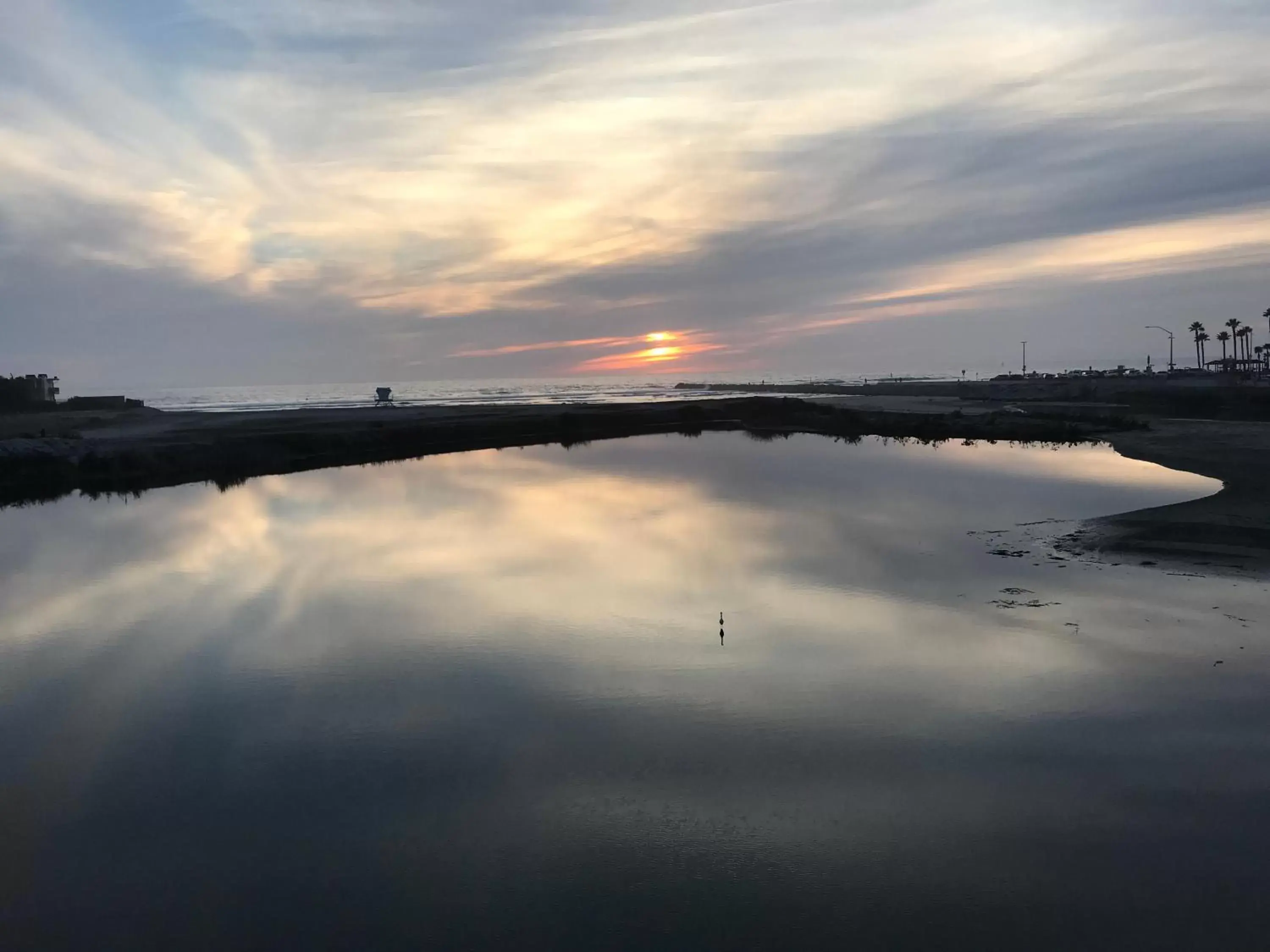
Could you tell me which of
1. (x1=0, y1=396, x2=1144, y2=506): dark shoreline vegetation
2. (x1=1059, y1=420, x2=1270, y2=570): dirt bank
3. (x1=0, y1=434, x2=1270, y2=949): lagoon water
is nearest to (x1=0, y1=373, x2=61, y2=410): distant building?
(x1=0, y1=396, x2=1144, y2=506): dark shoreline vegetation

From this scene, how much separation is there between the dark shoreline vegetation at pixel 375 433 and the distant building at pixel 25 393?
6.91m

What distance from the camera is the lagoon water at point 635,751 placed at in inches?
269

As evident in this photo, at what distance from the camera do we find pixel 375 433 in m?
48.4

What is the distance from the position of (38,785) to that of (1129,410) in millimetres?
68792

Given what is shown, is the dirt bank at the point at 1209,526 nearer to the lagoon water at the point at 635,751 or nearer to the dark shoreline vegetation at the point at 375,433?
the lagoon water at the point at 635,751

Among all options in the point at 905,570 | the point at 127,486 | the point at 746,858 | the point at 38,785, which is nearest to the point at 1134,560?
the point at 905,570

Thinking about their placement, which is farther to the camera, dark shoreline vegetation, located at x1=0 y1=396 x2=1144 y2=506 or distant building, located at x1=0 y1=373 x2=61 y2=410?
distant building, located at x1=0 y1=373 x2=61 y2=410

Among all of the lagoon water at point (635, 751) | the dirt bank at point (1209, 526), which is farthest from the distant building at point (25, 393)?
the dirt bank at point (1209, 526)

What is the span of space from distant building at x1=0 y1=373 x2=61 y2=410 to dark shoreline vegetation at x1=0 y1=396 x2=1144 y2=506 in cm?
691

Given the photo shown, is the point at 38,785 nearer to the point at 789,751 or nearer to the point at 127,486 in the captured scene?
the point at 789,751

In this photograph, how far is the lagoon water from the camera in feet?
22.4

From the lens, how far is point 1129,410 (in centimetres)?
6228

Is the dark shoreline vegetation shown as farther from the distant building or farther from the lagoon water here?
the lagoon water

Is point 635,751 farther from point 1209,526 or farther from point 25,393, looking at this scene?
point 25,393
